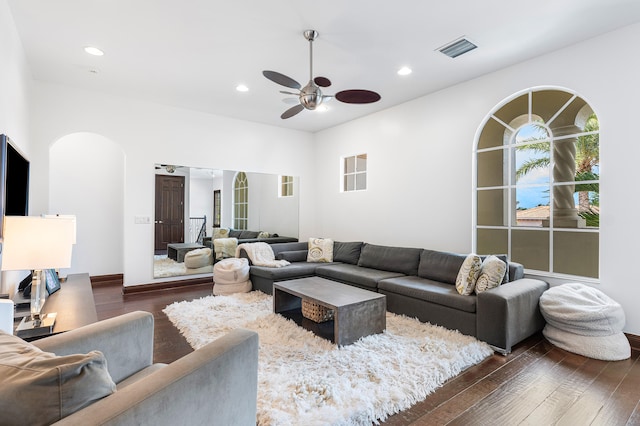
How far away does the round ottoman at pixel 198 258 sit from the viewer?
5391 millimetres

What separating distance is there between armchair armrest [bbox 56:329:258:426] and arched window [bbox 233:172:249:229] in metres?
4.67

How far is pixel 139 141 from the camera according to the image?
4.88 m

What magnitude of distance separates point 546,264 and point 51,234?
4.51 metres

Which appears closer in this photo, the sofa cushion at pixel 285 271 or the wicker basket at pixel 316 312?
the wicker basket at pixel 316 312

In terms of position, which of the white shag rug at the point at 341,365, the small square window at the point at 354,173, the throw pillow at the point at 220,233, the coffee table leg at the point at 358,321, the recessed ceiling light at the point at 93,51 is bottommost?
the white shag rug at the point at 341,365

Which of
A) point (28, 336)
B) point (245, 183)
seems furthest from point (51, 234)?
point (245, 183)

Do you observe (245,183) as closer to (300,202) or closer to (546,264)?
(300,202)

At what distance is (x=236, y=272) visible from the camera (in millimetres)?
4609

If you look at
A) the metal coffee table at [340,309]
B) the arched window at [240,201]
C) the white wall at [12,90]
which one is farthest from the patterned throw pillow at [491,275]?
the arched window at [240,201]

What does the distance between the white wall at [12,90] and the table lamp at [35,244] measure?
3.17 ft

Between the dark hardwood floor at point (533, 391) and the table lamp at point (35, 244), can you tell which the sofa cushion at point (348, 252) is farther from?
the table lamp at point (35, 244)

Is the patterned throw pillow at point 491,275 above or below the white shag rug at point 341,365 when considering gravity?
above

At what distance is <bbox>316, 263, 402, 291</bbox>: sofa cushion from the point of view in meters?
4.00

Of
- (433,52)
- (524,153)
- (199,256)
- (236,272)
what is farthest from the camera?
(199,256)
